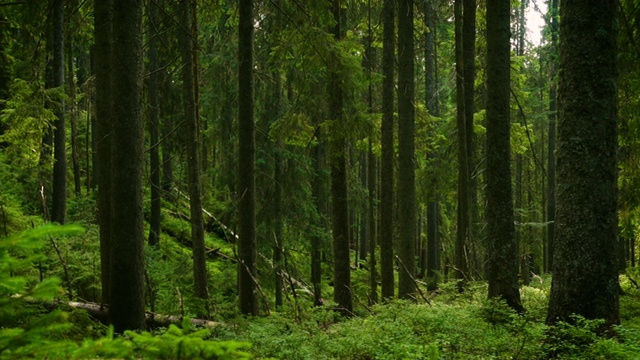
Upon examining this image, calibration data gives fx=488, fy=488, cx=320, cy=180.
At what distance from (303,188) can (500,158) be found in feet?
28.7

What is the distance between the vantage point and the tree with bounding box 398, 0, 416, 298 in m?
12.5

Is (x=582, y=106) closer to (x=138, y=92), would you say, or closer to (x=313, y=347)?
(x=313, y=347)

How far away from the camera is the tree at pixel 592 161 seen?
6047 mm

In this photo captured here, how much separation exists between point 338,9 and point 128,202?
764cm

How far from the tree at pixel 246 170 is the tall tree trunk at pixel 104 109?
112 inches

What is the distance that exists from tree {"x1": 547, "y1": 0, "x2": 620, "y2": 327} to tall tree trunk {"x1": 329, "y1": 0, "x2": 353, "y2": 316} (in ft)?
19.3

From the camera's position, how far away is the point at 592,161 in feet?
19.9

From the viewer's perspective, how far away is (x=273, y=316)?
948 cm

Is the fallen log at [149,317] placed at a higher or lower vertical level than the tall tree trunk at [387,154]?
lower

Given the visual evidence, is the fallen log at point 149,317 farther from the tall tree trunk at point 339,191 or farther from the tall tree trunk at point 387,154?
the tall tree trunk at point 387,154

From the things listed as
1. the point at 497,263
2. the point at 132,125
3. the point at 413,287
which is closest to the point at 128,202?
the point at 132,125

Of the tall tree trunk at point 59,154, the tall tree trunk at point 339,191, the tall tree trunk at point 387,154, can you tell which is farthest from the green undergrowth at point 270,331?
the tall tree trunk at point 59,154

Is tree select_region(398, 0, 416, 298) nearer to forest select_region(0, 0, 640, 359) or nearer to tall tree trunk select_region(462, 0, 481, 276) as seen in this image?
forest select_region(0, 0, 640, 359)

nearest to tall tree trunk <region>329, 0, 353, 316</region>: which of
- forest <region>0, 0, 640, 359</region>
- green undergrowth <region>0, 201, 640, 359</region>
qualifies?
forest <region>0, 0, 640, 359</region>
